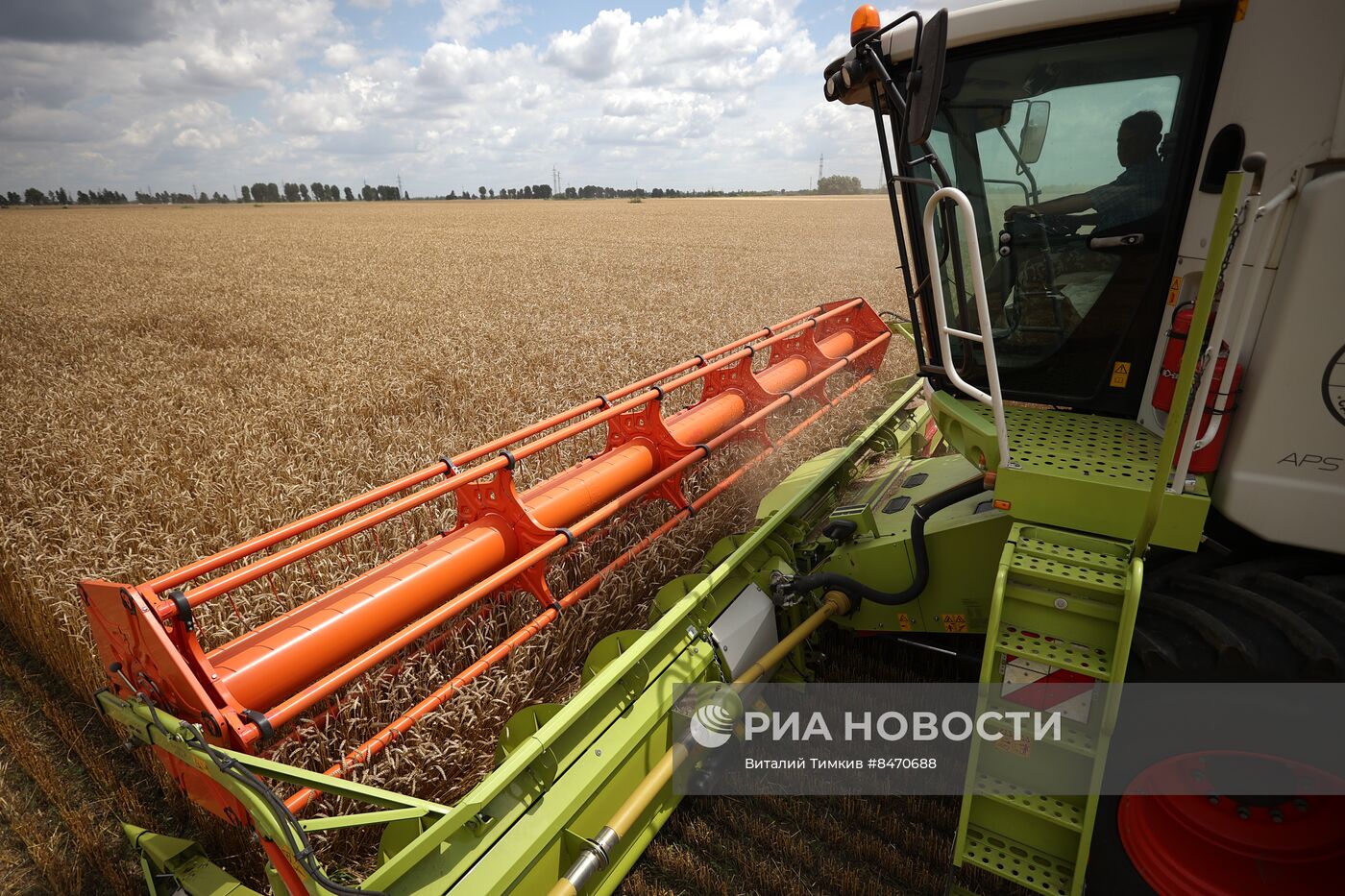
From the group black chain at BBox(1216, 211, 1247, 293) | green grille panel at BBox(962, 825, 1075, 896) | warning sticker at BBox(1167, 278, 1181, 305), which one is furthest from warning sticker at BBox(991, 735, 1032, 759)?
warning sticker at BBox(1167, 278, 1181, 305)

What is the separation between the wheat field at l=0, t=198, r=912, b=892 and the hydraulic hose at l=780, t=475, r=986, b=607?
105 centimetres

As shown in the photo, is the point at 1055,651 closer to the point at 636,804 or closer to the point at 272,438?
the point at 636,804

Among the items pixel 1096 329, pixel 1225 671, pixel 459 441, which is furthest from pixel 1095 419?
pixel 459 441

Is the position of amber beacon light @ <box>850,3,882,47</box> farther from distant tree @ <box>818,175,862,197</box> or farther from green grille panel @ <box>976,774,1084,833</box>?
distant tree @ <box>818,175,862,197</box>

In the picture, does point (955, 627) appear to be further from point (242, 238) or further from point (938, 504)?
point (242, 238)

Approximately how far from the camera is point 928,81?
6.18 ft

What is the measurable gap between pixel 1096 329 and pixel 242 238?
1083 inches

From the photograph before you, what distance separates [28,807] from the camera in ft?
8.45

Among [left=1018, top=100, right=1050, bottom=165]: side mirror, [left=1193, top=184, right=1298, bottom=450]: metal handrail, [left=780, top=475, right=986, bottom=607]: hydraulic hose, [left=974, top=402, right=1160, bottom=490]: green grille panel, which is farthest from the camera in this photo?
[left=780, top=475, right=986, bottom=607]: hydraulic hose

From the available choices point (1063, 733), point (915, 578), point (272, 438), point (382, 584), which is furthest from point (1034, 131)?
point (272, 438)

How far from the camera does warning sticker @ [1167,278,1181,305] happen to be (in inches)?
82.4
